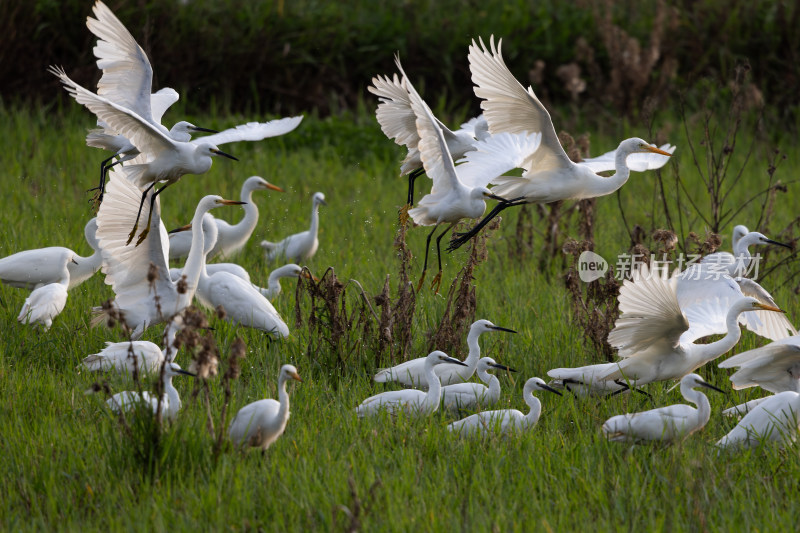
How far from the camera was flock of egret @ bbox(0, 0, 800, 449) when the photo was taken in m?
4.75

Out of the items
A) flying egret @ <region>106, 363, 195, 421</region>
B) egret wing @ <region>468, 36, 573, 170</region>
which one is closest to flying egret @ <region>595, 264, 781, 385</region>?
egret wing @ <region>468, 36, 573, 170</region>

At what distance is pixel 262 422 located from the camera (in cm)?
430

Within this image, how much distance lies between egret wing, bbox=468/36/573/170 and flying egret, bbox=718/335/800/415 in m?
1.60

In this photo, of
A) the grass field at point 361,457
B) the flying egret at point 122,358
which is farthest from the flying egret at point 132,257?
the flying egret at point 122,358

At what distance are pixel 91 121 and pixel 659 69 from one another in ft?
26.6

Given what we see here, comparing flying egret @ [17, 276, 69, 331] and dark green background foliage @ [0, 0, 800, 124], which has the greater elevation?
dark green background foliage @ [0, 0, 800, 124]

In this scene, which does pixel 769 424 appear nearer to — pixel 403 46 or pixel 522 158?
pixel 522 158

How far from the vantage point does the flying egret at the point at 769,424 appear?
15.0ft

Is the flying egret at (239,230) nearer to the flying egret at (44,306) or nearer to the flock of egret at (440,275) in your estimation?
the flock of egret at (440,275)

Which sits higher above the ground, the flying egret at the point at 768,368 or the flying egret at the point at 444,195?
the flying egret at the point at 444,195

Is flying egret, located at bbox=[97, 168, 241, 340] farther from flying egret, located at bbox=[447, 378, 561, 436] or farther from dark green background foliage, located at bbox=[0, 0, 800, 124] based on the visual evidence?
dark green background foliage, located at bbox=[0, 0, 800, 124]

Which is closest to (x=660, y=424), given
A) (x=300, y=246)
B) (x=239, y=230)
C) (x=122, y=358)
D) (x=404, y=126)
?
(x=404, y=126)

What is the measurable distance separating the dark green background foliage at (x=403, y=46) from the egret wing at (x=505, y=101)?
23.7 ft

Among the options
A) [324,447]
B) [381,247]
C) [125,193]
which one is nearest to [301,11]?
[381,247]
